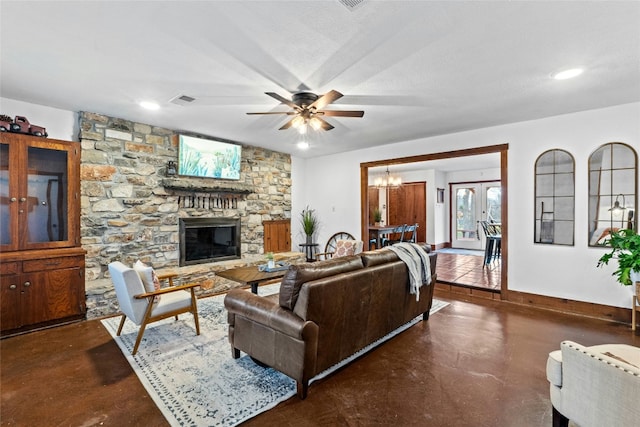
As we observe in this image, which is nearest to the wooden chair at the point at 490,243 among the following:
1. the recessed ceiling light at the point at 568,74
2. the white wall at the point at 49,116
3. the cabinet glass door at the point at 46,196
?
the recessed ceiling light at the point at 568,74

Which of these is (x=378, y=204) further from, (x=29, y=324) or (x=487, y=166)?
(x=29, y=324)

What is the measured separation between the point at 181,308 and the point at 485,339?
10.5ft

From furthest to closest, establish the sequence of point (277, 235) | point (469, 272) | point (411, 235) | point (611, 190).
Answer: point (411, 235) → point (277, 235) → point (469, 272) → point (611, 190)

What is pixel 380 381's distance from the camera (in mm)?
2342

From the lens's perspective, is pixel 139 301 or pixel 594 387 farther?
pixel 139 301

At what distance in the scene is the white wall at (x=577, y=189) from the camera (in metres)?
3.59

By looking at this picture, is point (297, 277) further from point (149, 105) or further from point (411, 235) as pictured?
point (411, 235)

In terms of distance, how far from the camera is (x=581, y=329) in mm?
3314

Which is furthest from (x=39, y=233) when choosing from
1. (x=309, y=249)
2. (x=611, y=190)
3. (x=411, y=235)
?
(x=411, y=235)

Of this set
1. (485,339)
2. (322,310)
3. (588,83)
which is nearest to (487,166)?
(588,83)

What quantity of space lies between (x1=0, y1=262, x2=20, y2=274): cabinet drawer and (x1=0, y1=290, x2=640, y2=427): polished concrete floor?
70 centimetres

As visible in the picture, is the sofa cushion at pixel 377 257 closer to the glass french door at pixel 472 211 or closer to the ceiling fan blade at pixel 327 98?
the ceiling fan blade at pixel 327 98

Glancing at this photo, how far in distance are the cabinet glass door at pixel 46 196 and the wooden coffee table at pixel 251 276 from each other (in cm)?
197

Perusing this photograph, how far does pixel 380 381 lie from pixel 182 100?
11.4ft
